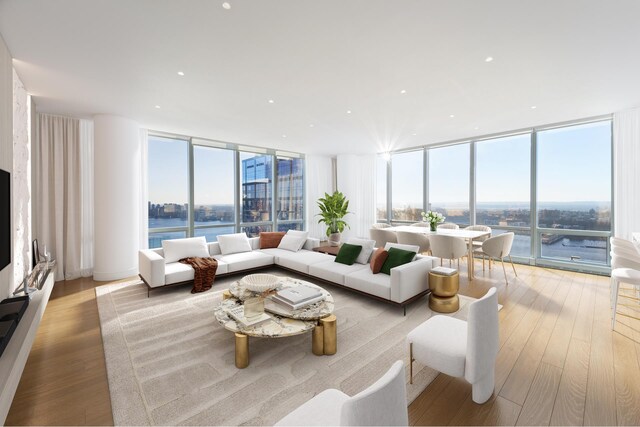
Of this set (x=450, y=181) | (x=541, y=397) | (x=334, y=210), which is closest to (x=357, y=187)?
(x=334, y=210)

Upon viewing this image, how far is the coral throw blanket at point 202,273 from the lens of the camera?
391 centimetres

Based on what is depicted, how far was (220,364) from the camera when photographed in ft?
7.40

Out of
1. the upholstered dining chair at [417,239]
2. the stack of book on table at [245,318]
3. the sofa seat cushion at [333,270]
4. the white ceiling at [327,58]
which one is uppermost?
the white ceiling at [327,58]

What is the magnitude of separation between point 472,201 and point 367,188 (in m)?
2.87

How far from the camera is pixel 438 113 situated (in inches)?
181

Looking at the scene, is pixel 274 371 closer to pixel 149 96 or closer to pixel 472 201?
pixel 149 96

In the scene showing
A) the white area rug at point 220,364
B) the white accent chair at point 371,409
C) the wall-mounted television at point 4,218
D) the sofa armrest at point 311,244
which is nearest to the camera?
the white accent chair at point 371,409

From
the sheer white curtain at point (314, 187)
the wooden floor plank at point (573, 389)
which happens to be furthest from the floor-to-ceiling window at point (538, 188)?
the wooden floor plank at point (573, 389)

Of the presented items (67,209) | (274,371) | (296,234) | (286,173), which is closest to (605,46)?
(274,371)

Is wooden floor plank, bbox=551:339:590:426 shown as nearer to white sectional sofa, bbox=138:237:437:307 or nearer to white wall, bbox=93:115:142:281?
white sectional sofa, bbox=138:237:437:307

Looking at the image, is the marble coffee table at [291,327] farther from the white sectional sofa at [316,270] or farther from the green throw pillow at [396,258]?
the green throw pillow at [396,258]

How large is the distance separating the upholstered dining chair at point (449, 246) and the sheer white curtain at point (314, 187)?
14.5 feet

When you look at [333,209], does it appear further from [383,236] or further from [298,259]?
[298,259]

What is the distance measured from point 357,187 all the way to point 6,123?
7.03m
